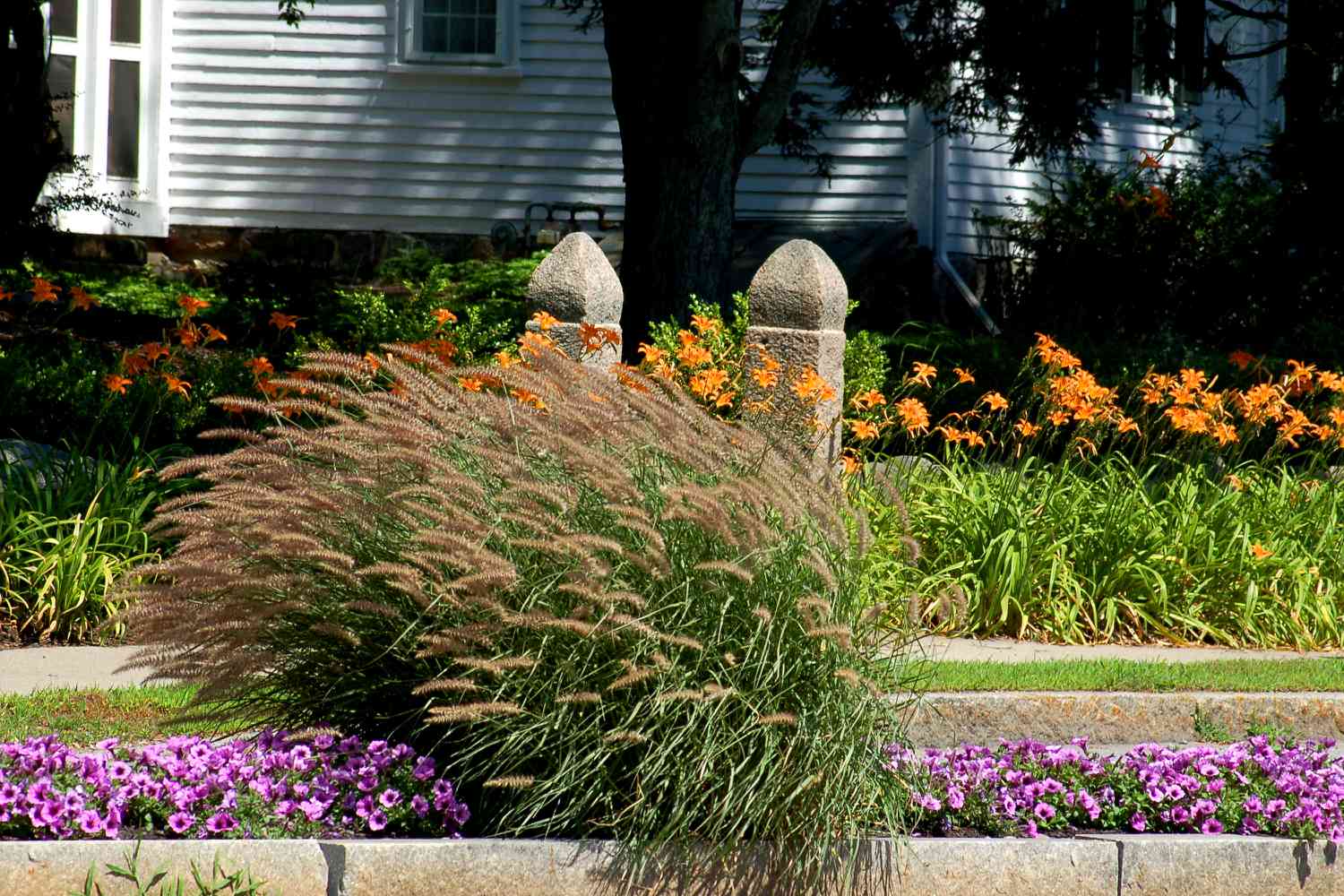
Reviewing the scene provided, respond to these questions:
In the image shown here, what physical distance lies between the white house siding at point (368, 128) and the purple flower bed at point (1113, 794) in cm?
1284

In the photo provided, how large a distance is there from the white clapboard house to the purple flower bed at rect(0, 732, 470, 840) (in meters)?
13.4

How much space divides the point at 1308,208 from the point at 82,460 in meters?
9.14

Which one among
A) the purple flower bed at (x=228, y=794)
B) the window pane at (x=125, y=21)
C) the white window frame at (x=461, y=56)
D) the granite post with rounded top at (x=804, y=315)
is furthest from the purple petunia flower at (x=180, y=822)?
the window pane at (x=125, y=21)

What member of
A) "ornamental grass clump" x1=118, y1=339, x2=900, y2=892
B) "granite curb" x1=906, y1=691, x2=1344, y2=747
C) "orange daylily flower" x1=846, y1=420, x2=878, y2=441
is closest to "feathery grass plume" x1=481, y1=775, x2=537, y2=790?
"ornamental grass clump" x1=118, y1=339, x2=900, y2=892

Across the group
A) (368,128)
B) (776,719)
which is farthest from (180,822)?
(368,128)

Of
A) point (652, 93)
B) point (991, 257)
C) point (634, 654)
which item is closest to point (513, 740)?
point (634, 654)

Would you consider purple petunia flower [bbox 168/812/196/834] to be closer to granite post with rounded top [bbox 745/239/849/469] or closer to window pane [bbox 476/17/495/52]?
granite post with rounded top [bbox 745/239/849/469]

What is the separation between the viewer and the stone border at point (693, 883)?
11.2 ft

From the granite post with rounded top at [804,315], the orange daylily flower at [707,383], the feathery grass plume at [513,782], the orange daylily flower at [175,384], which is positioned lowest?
the feathery grass plume at [513,782]

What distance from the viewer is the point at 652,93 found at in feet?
34.7

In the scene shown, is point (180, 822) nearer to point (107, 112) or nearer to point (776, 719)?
point (776, 719)

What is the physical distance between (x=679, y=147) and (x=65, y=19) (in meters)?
9.75

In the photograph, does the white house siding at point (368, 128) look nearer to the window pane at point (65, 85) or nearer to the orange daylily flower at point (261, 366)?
the window pane at point (65, 85)

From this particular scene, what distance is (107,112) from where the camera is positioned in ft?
56.0
